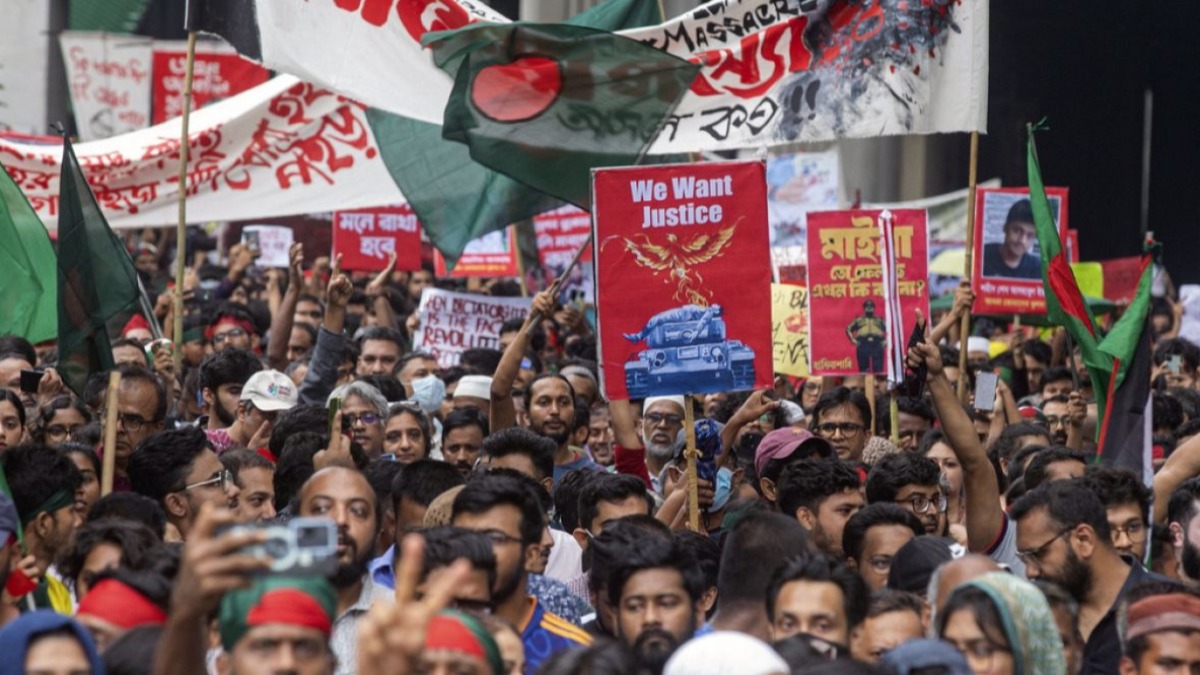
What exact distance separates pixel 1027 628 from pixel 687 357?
3.40 m

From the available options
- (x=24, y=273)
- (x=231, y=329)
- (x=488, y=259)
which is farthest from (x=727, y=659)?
(x=488, y=259)

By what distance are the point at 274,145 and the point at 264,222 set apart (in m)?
9.78

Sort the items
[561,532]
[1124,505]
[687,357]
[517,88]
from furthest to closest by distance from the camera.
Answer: [517,88], [687,357], [561,532], [1124,505]

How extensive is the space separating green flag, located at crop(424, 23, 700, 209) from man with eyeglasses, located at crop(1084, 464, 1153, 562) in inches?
122

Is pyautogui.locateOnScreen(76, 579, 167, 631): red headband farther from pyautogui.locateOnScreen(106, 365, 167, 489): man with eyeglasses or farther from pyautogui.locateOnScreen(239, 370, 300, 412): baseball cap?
pyautogui.locateOnScreen(239, 370, 300, 412): baseball cap

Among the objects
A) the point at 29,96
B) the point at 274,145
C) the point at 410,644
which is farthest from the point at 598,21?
the point at 29,96

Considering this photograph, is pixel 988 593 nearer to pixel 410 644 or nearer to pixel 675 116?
pixel 410 644

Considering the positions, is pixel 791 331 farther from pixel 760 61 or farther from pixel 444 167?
pixel 760 61

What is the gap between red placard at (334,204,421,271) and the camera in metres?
15.6

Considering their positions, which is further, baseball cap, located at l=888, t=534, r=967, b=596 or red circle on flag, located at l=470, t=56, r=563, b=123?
red circle on flag, located at l=470, t=56, r=563, b=123

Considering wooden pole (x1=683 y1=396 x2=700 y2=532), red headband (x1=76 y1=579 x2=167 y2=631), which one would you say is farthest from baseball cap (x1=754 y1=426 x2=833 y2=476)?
red headband (x1=76 y1=579 x2=167 y2=631)

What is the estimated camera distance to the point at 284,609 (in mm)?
4035

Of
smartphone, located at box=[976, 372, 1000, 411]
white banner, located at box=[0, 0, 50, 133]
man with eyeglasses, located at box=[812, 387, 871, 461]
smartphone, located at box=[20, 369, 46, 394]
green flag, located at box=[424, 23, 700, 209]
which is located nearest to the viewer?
smartphone, located at box=[20, 369, 46, 394]

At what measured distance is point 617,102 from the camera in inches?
369
